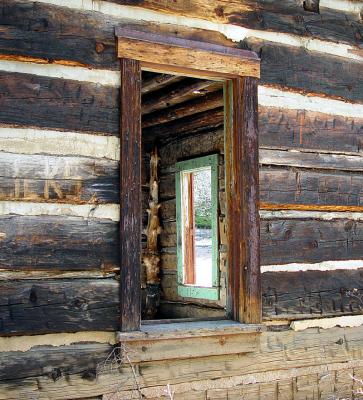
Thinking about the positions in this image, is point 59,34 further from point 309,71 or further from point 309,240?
point 309,240

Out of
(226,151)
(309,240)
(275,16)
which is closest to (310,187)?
(309,240)

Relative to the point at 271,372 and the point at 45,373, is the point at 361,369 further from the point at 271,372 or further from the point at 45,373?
the point at 45,373

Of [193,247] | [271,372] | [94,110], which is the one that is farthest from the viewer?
[193,247]

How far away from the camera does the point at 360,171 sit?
17.0 feet

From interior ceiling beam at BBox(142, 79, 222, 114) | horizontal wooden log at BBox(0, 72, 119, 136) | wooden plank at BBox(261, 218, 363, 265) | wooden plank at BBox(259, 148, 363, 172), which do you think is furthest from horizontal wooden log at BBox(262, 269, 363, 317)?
interior ceiling beam at BBox(142, 79, 222, 114)

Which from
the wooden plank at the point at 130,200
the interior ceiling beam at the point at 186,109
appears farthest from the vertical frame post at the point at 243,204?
the interior ceiling beam at the point at 186,109

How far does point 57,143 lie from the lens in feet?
12.7

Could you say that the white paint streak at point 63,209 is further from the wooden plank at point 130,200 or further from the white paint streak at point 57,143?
the white paint streak at point 57,143

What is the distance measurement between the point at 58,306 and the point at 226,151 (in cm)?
162

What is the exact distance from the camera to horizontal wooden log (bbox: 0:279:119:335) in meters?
3.66

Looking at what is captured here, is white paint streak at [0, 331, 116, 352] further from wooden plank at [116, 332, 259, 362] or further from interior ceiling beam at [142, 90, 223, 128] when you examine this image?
interior ceiling beam at [142, 90, 223, 128]

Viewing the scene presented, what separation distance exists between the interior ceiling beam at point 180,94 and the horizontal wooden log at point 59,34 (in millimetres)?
1627

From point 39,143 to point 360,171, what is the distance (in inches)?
100

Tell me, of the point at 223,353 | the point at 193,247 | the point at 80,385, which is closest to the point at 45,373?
the point at 80,385
